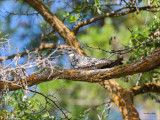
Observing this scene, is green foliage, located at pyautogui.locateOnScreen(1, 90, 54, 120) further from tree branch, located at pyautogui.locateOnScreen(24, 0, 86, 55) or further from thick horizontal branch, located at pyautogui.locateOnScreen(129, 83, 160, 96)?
thick horizontal branch, located at pyautogui.locateOnScreen(129, 83, 160, 96)

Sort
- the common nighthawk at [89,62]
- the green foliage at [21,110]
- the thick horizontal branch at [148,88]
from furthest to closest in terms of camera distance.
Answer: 1. the thick horizontal branch at [148,88]
2. the common nighthawk at [89,62]
3. the green foliage at [21,110]

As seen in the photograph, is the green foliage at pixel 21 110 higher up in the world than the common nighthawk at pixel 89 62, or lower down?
lower down

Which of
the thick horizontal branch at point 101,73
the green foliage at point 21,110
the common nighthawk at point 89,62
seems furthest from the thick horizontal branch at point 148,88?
the green foliage at point 21,110

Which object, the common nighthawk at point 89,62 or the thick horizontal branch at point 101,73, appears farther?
the common nighthawk at point 89,62

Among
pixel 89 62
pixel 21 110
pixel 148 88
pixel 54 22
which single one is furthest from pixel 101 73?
pixel 54 22

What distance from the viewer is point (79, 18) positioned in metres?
3.51

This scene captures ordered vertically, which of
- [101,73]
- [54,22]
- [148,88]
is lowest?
[101,73]

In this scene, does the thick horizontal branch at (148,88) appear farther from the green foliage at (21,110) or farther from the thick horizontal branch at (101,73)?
the green foliage at (21,110)

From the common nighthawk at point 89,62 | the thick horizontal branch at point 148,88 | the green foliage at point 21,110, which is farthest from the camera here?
the thick horizontal branch at point 148,88

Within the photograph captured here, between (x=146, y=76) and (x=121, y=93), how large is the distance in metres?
0.80

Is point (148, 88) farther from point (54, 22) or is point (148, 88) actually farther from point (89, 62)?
point (54, 22)

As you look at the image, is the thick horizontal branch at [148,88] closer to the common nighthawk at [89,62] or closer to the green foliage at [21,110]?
the common nighthawk at [89,62]

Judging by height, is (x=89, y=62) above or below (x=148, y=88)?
above

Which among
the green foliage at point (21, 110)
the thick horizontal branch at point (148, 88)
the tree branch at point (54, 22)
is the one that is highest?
the tree branch at point (54, 22)
